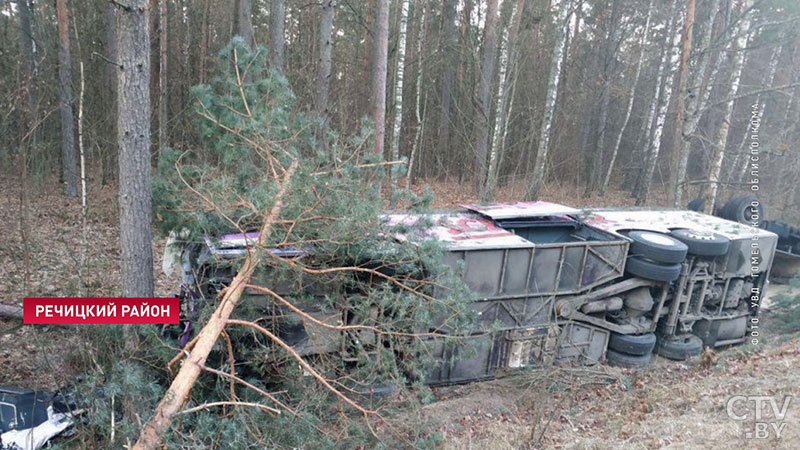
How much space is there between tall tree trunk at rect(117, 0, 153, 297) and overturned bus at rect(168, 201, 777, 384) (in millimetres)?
561

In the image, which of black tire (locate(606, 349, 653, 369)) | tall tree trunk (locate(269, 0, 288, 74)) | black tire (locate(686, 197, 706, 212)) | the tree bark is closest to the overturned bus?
black tire (locate(606, 349, 653, 369))

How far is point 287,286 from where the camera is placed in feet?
17.2

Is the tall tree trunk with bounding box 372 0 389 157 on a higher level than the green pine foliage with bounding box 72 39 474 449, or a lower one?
higher

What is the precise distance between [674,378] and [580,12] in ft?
55.7

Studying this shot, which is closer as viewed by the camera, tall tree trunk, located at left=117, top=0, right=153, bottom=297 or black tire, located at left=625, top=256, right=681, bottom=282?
tall tree trunk, located at left=117, top=0, right=153, bottom=297

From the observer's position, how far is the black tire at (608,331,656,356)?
24.5 feet

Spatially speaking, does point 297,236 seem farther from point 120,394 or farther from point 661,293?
point 661,293

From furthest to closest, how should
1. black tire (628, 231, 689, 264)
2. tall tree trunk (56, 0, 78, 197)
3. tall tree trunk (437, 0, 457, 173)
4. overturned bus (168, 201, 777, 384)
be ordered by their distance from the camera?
1. tall tree trunk (437, 0, 457, 173)
2. tall tree trunk (56, 0, 78, 197)
3. black tire (628, 231, 689, 264)
4. overturned bus (168, 201, 777, 384)

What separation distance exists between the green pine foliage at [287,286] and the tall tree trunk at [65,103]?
7.01 meters

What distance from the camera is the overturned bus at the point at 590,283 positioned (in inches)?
258

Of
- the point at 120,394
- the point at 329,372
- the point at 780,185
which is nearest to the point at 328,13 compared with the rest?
the point at 329,372

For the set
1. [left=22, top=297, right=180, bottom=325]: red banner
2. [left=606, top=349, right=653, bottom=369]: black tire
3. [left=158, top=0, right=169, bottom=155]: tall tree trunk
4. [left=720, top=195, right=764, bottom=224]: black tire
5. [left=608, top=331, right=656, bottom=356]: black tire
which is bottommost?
[left=606, top=349, right=653, bottom=369]: black tire

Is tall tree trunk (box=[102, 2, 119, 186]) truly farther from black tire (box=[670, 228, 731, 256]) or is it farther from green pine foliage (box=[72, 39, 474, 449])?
black tire (box=[670, 228, 731, 256])

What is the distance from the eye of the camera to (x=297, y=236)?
459cm
